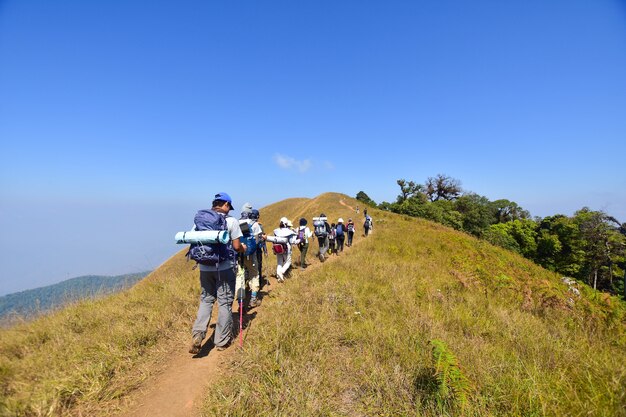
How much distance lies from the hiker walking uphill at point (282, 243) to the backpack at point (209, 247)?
3.33 m

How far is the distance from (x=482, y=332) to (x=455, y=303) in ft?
5.08

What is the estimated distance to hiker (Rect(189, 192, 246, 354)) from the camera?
454 centimetres

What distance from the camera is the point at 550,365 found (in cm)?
357

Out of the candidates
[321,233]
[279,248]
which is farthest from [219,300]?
[321,233]

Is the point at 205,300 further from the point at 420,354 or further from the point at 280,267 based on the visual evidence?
the point at 280,267

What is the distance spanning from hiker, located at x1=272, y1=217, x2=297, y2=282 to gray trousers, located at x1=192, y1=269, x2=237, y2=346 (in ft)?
11.8

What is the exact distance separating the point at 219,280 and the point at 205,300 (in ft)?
1.56

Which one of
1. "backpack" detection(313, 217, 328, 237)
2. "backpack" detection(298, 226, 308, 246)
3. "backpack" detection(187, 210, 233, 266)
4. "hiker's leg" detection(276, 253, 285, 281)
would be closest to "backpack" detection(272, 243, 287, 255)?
"hiker's leg" detection(276, 253, 285, 281)

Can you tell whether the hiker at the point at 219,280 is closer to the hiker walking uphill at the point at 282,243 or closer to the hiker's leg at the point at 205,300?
the hiker's leg at the point at 205,300

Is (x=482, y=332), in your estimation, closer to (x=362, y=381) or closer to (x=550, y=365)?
(x=550, y=365)

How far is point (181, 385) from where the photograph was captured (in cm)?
377

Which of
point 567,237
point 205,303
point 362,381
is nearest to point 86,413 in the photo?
point 205,303

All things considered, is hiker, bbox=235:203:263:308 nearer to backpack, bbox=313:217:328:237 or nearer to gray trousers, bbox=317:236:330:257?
backpack, bbox=313:217:328:237

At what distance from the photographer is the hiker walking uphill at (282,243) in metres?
8.27
